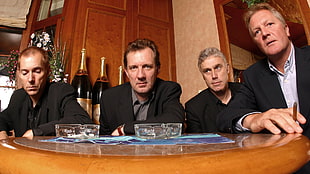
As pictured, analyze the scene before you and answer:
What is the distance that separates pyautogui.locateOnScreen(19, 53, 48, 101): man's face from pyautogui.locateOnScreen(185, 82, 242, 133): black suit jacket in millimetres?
1030

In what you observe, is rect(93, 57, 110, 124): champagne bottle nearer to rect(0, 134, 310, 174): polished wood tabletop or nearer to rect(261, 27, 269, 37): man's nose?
rect(261, 27, 269, 37): man's nose

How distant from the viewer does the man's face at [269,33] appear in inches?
46.8

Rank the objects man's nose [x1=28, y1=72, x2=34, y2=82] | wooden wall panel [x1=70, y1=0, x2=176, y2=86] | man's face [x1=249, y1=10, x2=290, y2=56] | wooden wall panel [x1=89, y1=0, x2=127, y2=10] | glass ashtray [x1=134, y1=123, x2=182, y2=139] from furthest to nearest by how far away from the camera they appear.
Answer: wooden wall panel [x1=89, y1=0, x2=127, y2=10] → wooden wall panel [x1=70, y1=0, x2=176, y2=86] → man's nose [x1=28, y1=72, x2=34, y2=82] → man's face [x1=249, y1=10, x2=290, y2=56] → glass ashtray [x1=134, y1=123, x2=182, y2=139]

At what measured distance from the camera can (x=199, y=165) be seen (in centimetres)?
26

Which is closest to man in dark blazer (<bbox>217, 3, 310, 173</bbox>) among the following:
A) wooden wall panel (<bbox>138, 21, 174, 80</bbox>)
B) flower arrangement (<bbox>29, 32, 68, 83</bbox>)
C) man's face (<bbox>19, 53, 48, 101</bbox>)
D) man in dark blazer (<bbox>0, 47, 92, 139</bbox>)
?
man in dark blazer (<bbox>0, 47, 92, 139</bbox>)

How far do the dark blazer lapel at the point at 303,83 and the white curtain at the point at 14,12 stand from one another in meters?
3.30

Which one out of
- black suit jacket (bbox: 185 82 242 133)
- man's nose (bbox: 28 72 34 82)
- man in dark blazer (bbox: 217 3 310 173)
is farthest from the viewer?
black suit jacket (bbox: 185 82 242 133)

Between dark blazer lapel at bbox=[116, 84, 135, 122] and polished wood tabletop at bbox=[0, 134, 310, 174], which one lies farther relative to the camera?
dark blazer lapel at bbox=[116, 84, 135, 122]

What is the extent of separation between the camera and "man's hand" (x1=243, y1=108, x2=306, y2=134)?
26.0 inches

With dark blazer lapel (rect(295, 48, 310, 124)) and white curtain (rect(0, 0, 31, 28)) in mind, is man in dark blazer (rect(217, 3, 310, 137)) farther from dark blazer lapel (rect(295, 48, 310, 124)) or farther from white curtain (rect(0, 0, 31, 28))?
white curtain (rect(0, 0, 31, 28))

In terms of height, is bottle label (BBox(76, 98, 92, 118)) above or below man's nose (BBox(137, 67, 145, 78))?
below

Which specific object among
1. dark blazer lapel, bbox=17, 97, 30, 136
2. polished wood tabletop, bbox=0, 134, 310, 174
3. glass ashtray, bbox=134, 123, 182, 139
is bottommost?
polished wood tabletop, bbox=0, 134, 310, 174

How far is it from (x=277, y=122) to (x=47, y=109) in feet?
3.98

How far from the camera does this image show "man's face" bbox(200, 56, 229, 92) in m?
1.82
